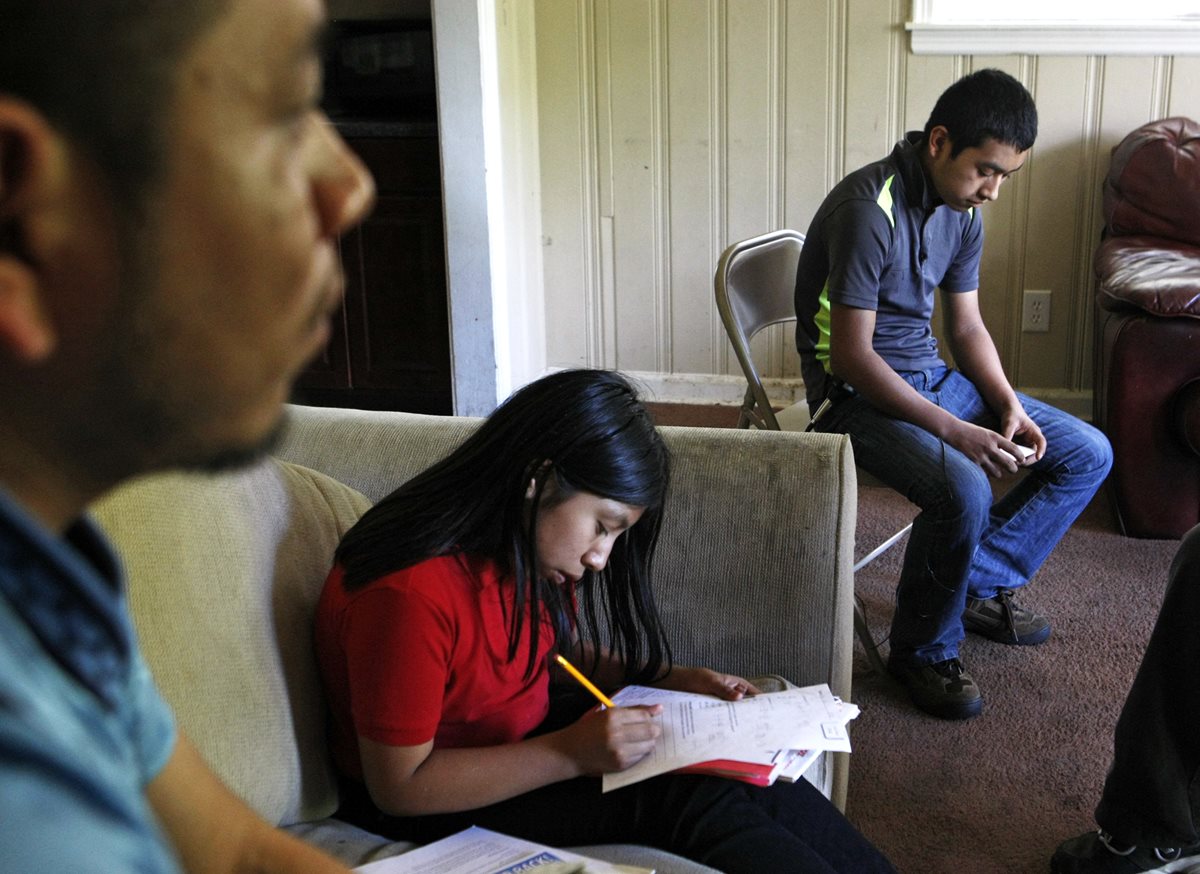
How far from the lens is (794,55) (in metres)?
3.68

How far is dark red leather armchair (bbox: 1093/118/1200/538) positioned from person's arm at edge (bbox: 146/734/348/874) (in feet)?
8.10

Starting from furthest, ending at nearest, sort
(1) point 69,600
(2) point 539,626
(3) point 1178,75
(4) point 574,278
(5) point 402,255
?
(4) point 574,278 → (5) point 402,255 → (3) point 1178,75 → (2) point 539,626 → (1) point 69,600

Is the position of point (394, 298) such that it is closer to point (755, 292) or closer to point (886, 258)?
point (755, 292)

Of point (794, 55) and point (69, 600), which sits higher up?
point (794, 55)

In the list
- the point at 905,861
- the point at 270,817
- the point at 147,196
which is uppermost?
the point at 147,196

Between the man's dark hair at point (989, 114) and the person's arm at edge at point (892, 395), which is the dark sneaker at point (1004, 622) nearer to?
the person's arm at edge at point (892, 395)

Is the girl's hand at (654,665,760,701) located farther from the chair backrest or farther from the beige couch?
the chair backrest

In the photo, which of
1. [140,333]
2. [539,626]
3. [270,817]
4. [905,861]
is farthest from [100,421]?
[905,861]

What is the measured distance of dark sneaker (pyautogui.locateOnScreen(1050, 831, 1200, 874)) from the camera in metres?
1.65

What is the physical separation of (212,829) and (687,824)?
0.70m

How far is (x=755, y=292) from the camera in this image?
2.59m

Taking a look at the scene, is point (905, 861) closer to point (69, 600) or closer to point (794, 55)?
point (69, 600)

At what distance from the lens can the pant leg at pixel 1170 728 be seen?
158 centimetres

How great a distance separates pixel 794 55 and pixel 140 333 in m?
3.55
